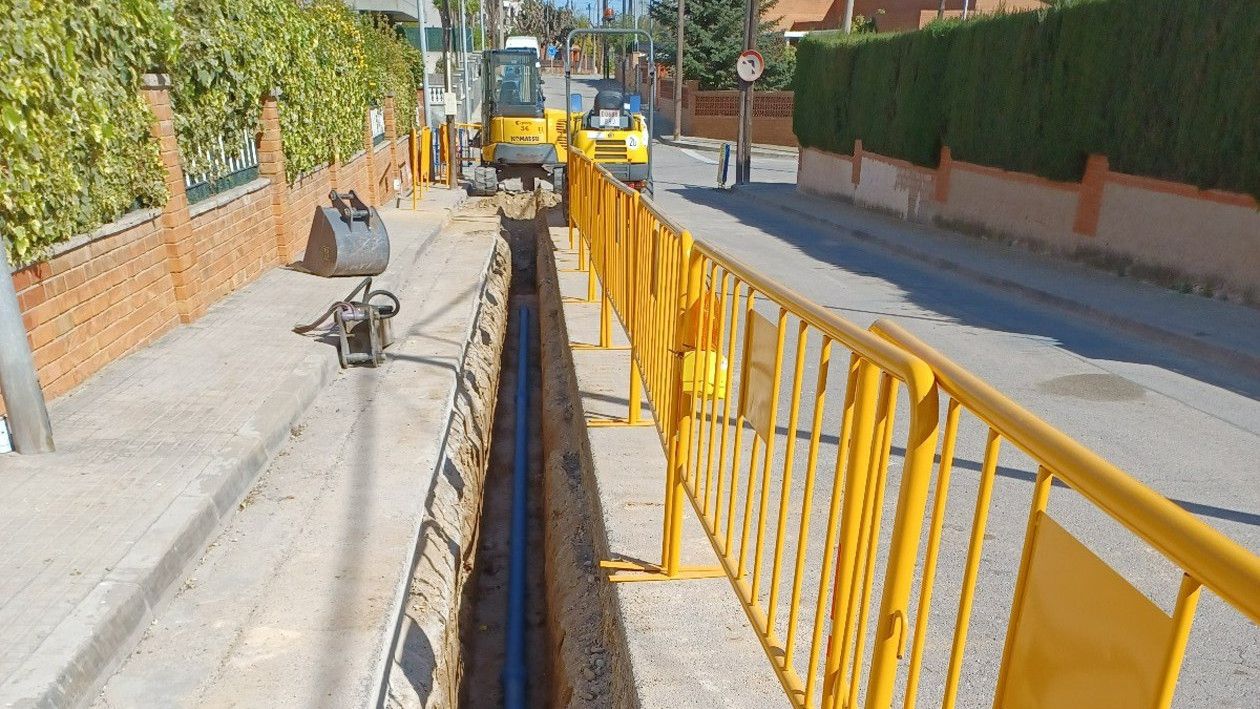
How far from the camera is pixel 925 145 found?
15.2m

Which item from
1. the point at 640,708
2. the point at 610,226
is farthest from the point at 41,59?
the point at 640,708

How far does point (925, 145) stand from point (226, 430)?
1327 cm

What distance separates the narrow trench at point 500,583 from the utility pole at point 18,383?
2.31m

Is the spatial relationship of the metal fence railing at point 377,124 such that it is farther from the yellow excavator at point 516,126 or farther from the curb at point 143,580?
the curb at point 143,580

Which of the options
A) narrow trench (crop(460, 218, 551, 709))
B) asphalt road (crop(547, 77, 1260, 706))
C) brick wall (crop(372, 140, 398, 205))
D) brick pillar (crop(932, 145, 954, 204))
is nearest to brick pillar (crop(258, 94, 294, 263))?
narrow trench (crop(460, 218, 551, 709))

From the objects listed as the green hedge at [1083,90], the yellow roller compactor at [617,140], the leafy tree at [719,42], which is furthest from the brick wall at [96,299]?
the leafy tree at [719,42]

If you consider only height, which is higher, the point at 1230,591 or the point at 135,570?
the point at 1230,591

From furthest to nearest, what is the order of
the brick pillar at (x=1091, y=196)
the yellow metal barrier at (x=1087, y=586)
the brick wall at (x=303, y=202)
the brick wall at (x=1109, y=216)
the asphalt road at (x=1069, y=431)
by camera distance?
the brick pillar at (x=1091, y=196), the brick wall at (x=303, y=202), the brick wall at (x=1109, y=216), the asphalt road at (x=1069, y=431), the yellow metal barrier at (x=1087, y=586)

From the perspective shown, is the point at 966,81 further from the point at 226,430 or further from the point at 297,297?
the point at 226,430

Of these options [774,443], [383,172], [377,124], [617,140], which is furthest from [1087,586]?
[377,124]

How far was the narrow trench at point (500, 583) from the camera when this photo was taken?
447 centimetres

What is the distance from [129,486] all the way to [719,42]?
3980 centimetres

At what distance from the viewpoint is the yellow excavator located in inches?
745

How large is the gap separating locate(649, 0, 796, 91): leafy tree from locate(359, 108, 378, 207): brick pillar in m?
27.3
